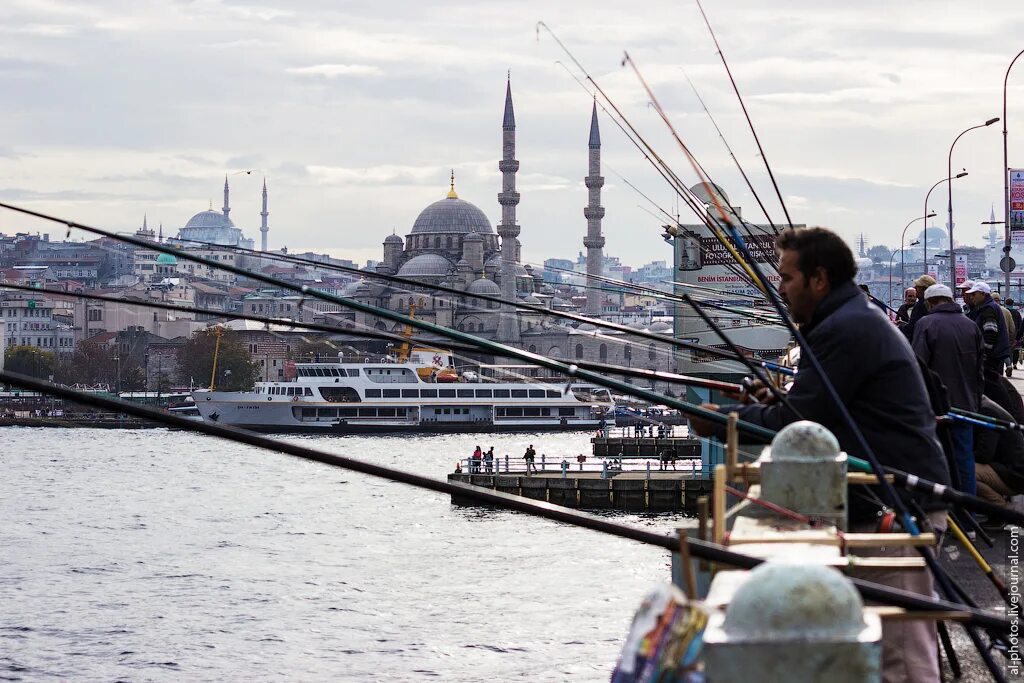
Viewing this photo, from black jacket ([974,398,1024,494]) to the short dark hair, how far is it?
3697 millimetres

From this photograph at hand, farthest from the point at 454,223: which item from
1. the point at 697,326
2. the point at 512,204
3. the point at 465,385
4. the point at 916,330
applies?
the point at 916,330

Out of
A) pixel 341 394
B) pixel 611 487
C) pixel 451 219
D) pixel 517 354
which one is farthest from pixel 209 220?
pixel 517 354

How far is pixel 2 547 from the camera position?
2781 centimetres

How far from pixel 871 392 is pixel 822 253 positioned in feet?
1.14

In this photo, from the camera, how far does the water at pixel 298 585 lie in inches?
664

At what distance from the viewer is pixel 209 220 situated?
611ft

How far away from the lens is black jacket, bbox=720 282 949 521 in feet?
11.4

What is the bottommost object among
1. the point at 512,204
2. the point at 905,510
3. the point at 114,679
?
the point at 114,679

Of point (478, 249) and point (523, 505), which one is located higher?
point (478, 249)

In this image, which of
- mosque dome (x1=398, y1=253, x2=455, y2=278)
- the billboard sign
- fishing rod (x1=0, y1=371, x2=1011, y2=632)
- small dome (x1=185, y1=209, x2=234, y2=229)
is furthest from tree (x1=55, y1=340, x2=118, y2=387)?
small dome (x1=185, y1=209, x2=234, y2=229)

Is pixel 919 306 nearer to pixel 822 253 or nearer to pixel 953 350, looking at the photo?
pixel 953 350

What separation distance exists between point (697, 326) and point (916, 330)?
2458 centimetres

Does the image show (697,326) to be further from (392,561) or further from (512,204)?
(512,204)

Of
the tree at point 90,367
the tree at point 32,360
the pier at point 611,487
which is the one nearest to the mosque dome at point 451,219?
the tree at point 32,360
